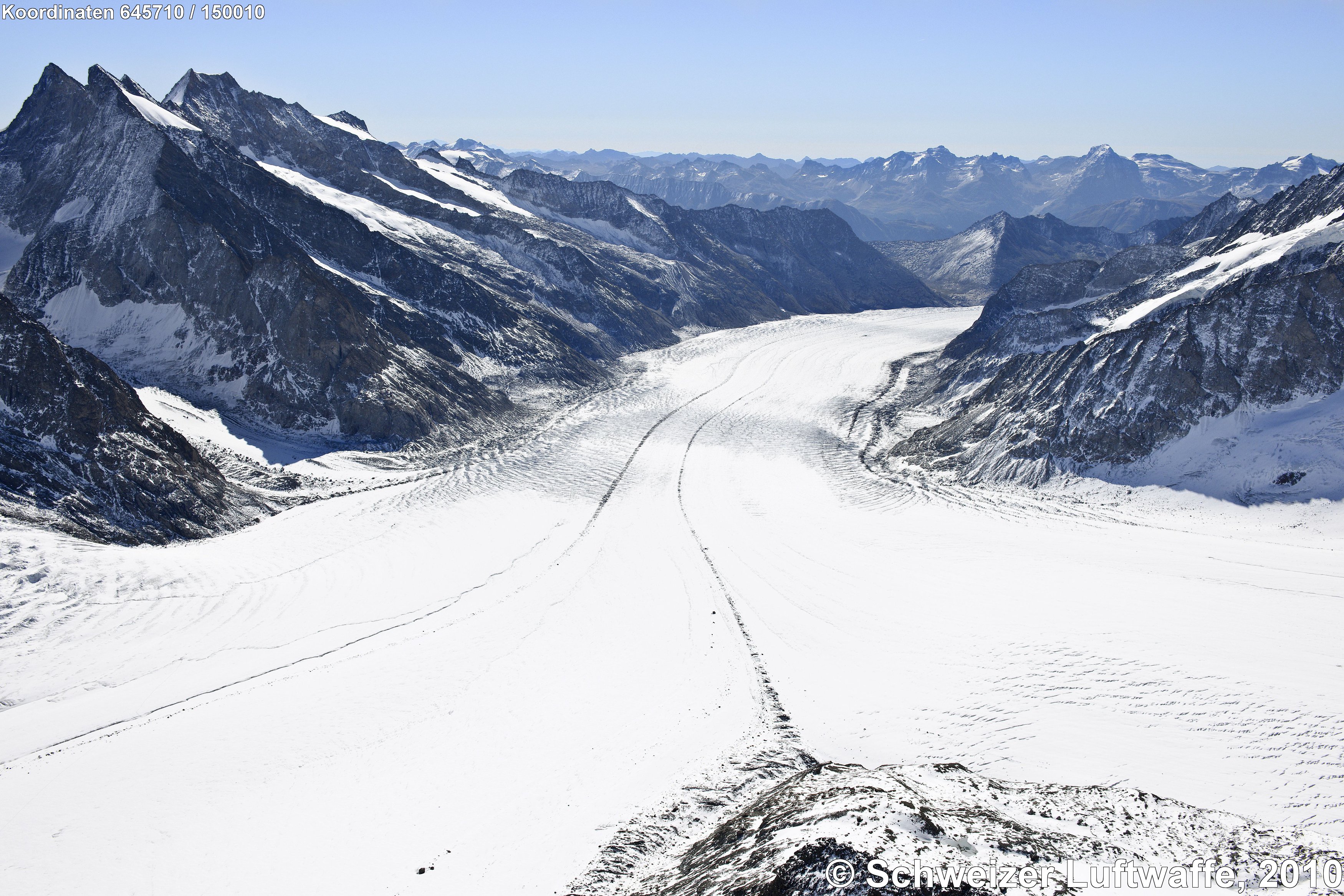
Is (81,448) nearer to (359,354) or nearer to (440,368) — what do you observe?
(359,354)

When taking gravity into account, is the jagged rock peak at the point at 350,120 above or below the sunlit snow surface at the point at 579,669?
above

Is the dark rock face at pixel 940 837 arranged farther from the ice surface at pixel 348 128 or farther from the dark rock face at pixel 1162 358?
the ice surface at pixel 348 128

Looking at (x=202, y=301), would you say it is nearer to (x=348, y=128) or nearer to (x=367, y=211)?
(x=367, y=211)

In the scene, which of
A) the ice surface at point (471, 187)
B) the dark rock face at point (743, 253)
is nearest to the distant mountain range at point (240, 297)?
the ice surface at point (471, 187)

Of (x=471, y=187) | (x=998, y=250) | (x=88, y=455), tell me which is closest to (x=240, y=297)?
(x=88, y=455)

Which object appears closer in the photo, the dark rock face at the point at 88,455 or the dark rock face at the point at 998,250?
the dark rock face at the point at 88,455
